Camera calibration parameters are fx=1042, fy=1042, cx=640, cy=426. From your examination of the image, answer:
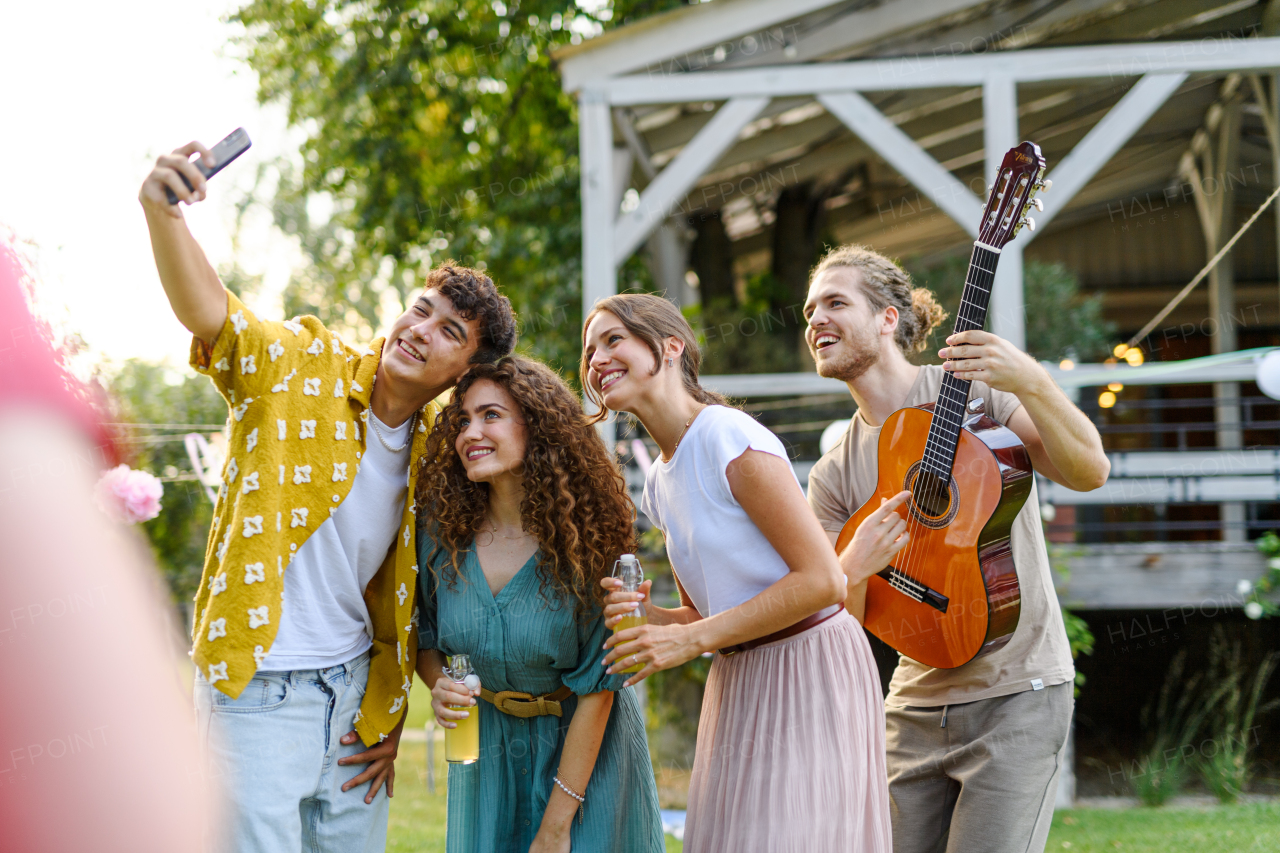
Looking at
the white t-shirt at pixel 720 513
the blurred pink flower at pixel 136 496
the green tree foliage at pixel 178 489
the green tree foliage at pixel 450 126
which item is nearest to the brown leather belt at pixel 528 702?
the white t-shirt at pixel 720 513

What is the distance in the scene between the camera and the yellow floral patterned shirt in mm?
2172

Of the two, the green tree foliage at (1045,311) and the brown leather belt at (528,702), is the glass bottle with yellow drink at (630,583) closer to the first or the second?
the brown leather belt at (528,702)

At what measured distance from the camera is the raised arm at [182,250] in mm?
1941

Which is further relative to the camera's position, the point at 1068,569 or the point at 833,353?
the point at 1068,569

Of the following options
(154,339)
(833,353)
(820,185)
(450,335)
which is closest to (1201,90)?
(820,185)

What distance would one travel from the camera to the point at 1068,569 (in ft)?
20.3

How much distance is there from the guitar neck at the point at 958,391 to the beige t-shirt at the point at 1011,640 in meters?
0.11

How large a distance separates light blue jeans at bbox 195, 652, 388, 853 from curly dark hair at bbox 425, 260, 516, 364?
81 cm

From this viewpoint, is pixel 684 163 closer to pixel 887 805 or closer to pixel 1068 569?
pixel 1068 569

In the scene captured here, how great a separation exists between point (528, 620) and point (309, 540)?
523mm

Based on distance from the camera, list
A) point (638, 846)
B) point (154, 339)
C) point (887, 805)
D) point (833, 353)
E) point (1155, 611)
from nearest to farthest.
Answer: point (887, 805) < point (638, 846) < point (833, 353) < point (1155, 611) < point (154, 339)

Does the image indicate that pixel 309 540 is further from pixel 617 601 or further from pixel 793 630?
pixel 793 630

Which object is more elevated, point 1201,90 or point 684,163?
point 1201,90

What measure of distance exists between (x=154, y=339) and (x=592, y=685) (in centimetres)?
1640
